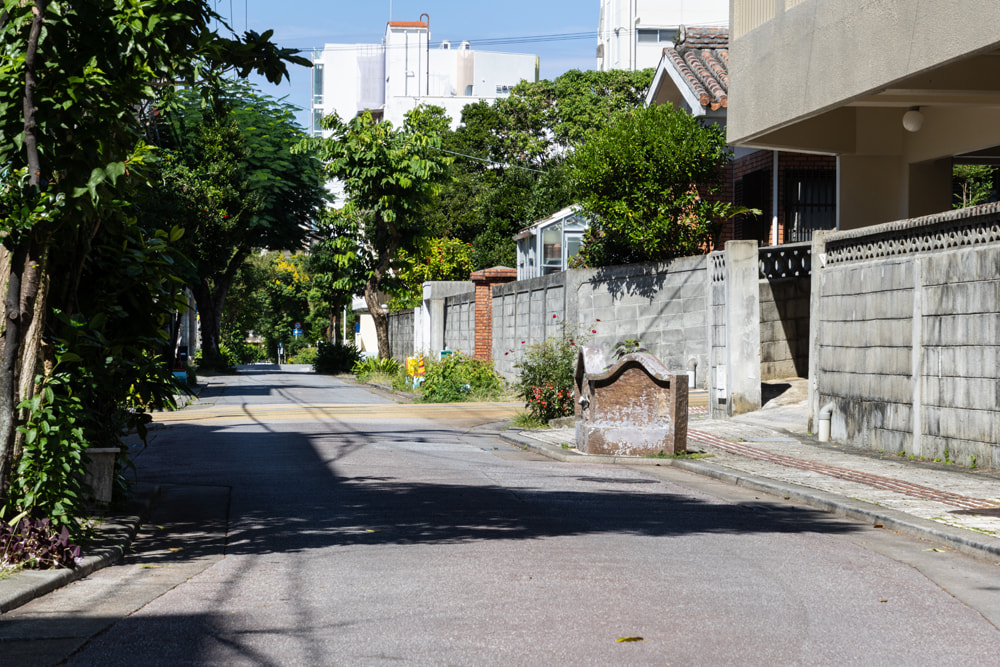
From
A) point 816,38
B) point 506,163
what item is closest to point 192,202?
point 506,163

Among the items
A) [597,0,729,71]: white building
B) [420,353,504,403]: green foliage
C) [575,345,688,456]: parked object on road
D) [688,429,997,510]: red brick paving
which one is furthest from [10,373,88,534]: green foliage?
[597,0,729,71]: white building

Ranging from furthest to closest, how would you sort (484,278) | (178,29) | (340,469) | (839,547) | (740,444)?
(484,278) → (740,444) → (340,469) → (839,547) → (178,29)

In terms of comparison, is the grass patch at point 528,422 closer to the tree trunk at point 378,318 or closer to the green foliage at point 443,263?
the tree trunk at point 378,318

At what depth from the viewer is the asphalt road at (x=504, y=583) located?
19.0 feet

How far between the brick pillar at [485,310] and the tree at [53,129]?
27.0 meters

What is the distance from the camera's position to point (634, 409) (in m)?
15.9

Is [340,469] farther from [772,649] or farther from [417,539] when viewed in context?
[772,649]

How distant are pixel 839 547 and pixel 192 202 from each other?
36741 millimetres

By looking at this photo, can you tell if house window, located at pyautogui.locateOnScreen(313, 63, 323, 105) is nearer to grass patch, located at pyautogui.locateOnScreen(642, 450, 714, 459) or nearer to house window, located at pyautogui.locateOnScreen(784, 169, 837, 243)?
house window, located at pyautogui.locateOnScreen(784, 169, 837, 243)

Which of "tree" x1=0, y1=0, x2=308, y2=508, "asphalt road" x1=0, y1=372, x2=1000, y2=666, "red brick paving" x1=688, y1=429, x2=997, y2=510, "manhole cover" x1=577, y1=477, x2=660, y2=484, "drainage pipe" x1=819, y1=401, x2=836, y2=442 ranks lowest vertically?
"manhole cover" x1=577, y1=477, x2=660, y2=484

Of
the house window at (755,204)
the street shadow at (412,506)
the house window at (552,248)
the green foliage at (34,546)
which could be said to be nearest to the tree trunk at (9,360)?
the green foliage at (34,546)

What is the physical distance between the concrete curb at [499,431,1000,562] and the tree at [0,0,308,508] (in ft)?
21.1

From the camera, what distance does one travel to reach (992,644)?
19.4 feet

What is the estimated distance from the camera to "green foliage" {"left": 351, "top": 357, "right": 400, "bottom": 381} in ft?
149
